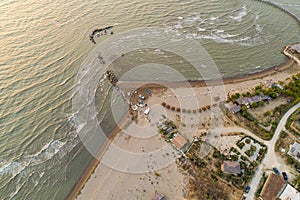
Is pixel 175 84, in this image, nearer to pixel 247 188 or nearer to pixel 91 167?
pixel 91 167

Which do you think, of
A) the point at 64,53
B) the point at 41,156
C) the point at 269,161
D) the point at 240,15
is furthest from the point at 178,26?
the point at 41,156

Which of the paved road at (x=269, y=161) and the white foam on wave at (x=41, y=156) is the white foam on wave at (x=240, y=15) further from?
the white foam on wave at (x=41, y=156)

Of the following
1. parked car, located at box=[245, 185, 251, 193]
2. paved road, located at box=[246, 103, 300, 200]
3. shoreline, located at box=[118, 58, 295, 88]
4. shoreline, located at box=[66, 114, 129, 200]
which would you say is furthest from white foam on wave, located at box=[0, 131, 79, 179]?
paved road, located at box=[246, 103, 300, 200]

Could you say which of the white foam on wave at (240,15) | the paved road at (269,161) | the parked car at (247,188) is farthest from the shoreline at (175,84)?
the parked car at (247,188)

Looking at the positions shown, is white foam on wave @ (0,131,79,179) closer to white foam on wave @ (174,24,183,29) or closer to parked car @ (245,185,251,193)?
parked car @ (245,185,251,193)

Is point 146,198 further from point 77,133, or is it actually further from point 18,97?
point 18,97

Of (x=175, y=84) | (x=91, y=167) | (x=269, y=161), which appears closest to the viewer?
(x=269, y=161)

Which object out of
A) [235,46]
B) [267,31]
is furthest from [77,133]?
[267,31]

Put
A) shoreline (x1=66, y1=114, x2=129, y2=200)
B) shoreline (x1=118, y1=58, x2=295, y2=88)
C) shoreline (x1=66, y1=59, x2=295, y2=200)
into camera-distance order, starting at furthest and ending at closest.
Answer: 1. shoreline (x1=118, y1=58, x2=295, y2=88)
2. shoreline (x1=66, y1=59, x2=295, y2=200)
3. shoreline (x1=66, y1=114, x2=129, y2=200)
